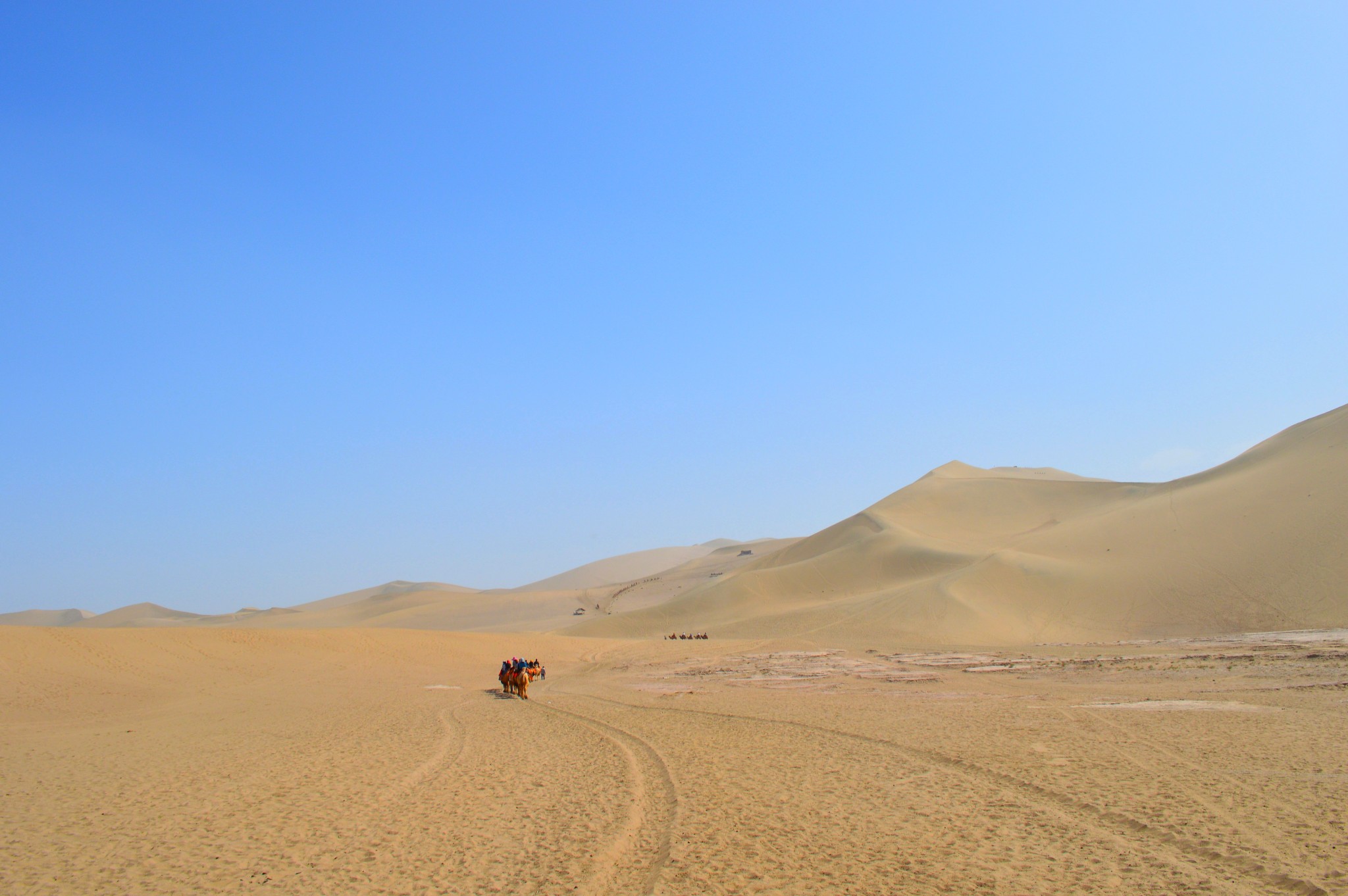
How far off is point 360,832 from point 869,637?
1344 inches

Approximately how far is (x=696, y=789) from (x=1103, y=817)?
424 cm

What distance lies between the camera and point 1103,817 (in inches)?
313

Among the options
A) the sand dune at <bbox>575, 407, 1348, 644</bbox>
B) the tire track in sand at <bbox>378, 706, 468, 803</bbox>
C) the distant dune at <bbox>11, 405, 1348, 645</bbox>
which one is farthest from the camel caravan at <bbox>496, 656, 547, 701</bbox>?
the sand dune at <bbox>575, 407, 1348, 644</bbox>

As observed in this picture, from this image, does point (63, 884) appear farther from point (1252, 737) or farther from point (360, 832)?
point (1252, 737)

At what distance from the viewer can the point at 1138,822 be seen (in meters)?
7.70

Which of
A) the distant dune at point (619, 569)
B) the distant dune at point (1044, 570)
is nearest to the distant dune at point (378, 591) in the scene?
the distant dune at point (619, 569)

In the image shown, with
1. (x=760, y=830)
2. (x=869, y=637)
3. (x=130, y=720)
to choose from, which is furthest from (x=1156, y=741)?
(x=869, y=637)

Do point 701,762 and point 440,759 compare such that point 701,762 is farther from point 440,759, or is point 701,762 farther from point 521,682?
point 521,682

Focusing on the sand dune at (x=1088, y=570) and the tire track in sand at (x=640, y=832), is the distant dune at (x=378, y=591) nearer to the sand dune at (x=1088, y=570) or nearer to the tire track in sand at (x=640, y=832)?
the sand dune at (x=1088, y=570)

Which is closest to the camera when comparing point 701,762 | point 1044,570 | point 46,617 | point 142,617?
point 701,762

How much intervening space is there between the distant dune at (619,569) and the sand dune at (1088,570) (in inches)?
3396

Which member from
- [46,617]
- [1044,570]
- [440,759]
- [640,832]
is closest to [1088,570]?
[1044,570]

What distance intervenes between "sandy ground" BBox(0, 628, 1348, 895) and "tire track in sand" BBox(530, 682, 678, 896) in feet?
0.13

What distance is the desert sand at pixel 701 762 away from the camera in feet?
22.6
